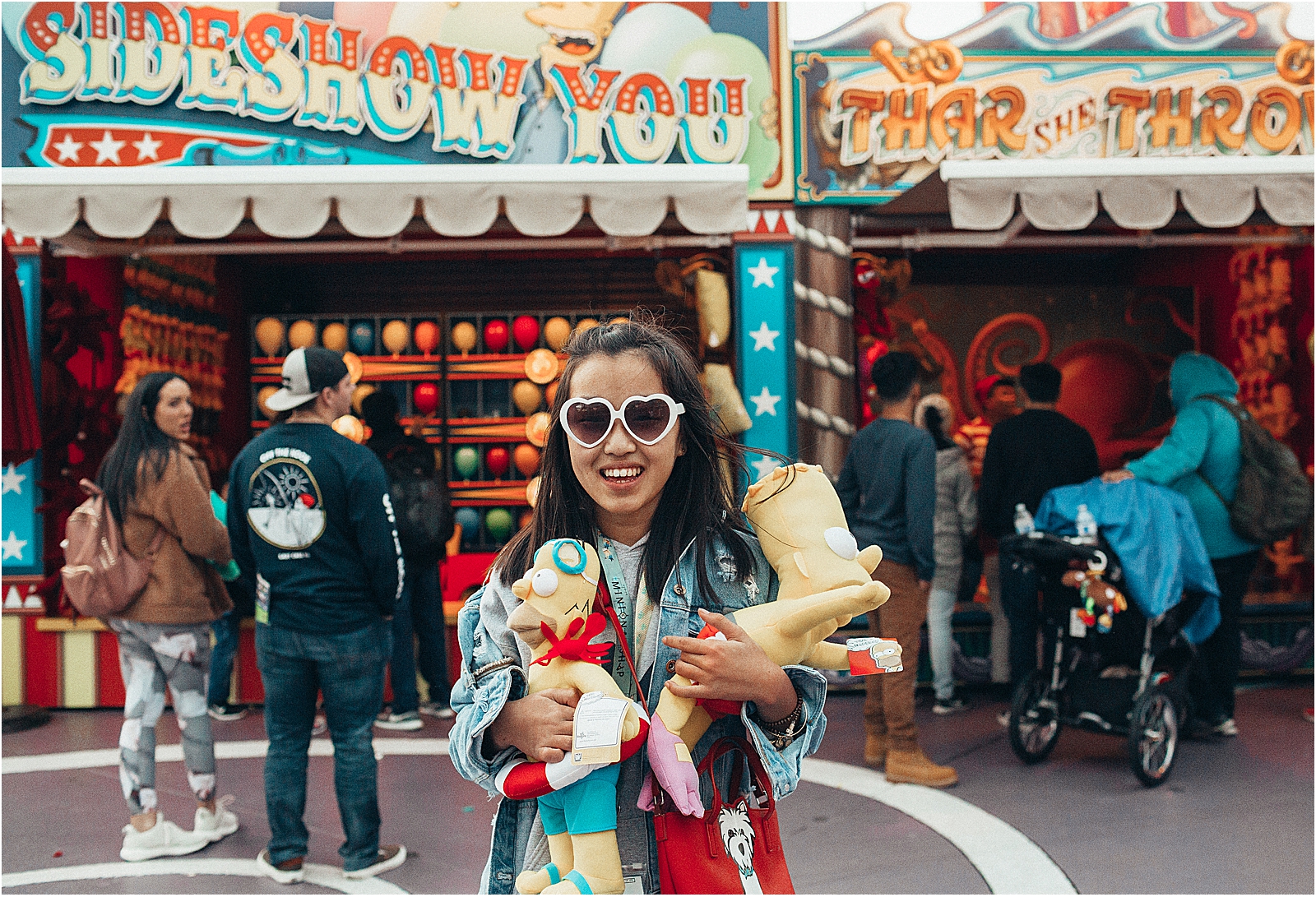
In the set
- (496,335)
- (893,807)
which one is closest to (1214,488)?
(893,807)

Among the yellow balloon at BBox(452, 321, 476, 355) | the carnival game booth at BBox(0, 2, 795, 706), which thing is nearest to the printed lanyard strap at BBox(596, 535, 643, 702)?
the carnival game booth at BBox(0, 2, 795, 706)

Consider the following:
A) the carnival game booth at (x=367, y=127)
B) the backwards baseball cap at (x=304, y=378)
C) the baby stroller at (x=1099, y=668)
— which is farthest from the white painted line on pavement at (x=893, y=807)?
the backwards baseball cap at (x=304, y=378)

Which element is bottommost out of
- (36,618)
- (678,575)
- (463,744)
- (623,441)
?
(36,618)

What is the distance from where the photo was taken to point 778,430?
243 inches

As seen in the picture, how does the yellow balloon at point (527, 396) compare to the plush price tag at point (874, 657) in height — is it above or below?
above

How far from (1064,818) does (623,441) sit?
132 inches

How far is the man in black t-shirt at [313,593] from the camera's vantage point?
350cm

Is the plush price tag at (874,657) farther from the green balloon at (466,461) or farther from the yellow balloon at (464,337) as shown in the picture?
the yellow balloon at (464,337)

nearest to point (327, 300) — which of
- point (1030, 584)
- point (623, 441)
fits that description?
point (1030, 584)

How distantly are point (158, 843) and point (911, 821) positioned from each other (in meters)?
2.93

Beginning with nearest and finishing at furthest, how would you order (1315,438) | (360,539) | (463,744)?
(463,744)
(360,539)
(1315,438)

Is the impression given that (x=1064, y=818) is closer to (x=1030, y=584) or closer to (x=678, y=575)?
(x=1030, y=584)

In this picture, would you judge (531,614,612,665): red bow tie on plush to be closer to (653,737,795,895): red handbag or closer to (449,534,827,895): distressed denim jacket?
(449,534,827,895): distressed denim jacket

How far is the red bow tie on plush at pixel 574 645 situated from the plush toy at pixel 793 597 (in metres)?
0.12
